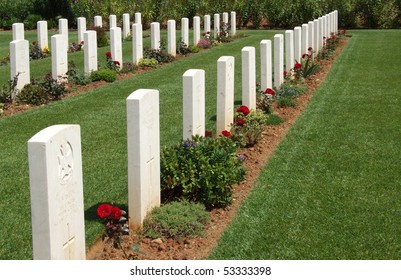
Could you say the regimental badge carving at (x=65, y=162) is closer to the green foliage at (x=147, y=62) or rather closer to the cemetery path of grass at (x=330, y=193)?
the cemetery path of grass at (x=330, y=193)

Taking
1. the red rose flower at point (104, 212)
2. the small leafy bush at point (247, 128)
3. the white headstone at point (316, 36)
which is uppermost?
the white headstone at point (316, 36)

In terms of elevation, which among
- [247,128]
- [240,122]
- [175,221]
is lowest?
[175,221]

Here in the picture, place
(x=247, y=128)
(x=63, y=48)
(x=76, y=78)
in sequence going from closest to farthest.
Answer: (x=247, y=128)
(x=63, y=48)
(x=76, y=78)

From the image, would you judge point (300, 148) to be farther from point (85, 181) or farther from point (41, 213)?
point (41, 213)

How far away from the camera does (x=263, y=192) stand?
7.50 metres

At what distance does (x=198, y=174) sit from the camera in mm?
6895

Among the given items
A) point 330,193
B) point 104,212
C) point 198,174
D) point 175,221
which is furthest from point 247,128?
point 104,212

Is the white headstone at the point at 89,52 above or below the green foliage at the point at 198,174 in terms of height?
above

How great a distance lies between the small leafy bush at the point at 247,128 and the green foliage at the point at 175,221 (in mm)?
2643

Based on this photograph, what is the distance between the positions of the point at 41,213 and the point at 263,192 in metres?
3.30

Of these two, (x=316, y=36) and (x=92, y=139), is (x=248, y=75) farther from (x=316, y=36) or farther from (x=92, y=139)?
(x=316, y=36)

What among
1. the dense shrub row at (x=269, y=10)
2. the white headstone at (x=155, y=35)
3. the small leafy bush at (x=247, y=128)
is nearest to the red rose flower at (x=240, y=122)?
the small leafy bush at (x=247, y=128)

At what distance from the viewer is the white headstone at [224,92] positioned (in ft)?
30.1

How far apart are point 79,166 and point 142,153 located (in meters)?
1.11
